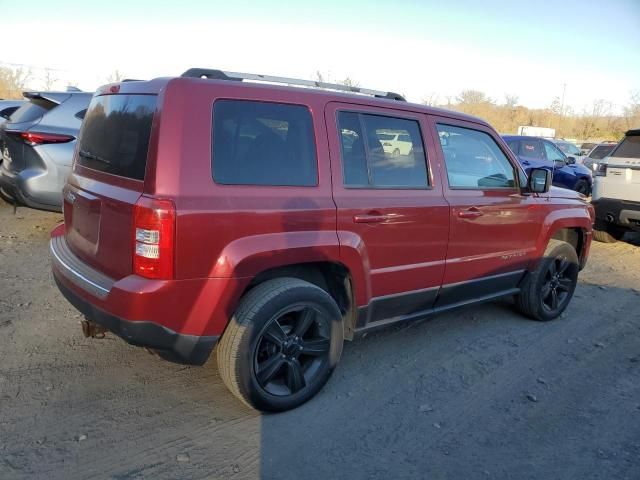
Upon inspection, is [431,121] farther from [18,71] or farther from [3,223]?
[18,71]

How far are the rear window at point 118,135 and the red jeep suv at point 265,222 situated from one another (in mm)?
13

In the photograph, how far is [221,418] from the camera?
311 cm

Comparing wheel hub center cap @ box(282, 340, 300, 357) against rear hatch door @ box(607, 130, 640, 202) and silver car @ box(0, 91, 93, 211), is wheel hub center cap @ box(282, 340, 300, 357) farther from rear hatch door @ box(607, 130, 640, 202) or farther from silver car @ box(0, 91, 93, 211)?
rear hatch door @ box(607, 130, 640, 202)

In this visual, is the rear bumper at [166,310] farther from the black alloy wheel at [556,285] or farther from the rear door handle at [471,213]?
the black alloy wheel at [556,285]

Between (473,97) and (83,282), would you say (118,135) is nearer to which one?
(83,282)

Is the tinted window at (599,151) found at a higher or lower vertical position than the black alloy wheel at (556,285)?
higher

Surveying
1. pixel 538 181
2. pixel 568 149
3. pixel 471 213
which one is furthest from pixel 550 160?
pixel 471 213

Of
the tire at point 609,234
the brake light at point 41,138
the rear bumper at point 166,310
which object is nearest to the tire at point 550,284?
the rear bumper at point 166,310

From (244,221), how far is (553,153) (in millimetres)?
11676

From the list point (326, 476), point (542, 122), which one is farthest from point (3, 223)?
point (542, 122)

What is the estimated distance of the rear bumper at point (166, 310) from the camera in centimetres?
265

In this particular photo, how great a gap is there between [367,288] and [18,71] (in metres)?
41.0

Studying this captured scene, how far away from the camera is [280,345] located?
3.13 meters

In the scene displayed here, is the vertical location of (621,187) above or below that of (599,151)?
below
